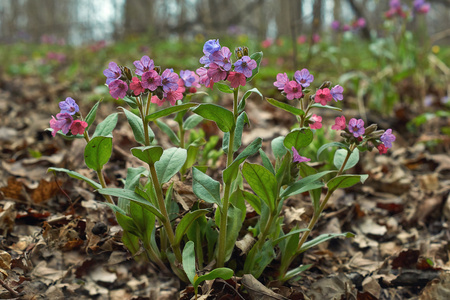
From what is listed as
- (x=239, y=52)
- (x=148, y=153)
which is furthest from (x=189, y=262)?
(x=239, y=52)

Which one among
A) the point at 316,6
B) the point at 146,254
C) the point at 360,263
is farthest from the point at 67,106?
the point at 316,6

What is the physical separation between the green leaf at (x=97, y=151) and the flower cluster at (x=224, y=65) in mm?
430

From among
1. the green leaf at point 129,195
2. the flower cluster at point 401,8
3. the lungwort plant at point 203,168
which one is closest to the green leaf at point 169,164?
the lungwort plant at point 203,168

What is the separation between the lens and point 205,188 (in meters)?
1.39

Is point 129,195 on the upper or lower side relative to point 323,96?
lower

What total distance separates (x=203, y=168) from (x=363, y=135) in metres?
0.69

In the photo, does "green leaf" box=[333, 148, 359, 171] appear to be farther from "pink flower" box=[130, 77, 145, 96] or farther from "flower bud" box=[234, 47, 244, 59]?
"pink flower" box=[130, 77, 145, 96]

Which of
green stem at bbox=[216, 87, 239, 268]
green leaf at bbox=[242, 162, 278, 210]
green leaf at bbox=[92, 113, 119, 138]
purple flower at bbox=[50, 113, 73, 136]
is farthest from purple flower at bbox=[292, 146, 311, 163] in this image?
purple flower at bbox=[50, 113, 73, 136]

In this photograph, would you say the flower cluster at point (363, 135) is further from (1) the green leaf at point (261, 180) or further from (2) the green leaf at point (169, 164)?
(2) the green leaf at point (169, 164)

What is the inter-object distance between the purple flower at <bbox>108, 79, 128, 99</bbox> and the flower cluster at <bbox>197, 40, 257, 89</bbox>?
0.27 meters

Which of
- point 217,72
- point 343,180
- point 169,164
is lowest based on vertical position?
point 343,180

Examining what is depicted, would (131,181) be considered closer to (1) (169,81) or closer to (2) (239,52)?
(1) (169,81)

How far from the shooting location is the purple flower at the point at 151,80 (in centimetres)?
120

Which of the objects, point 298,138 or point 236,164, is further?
point 298,138
